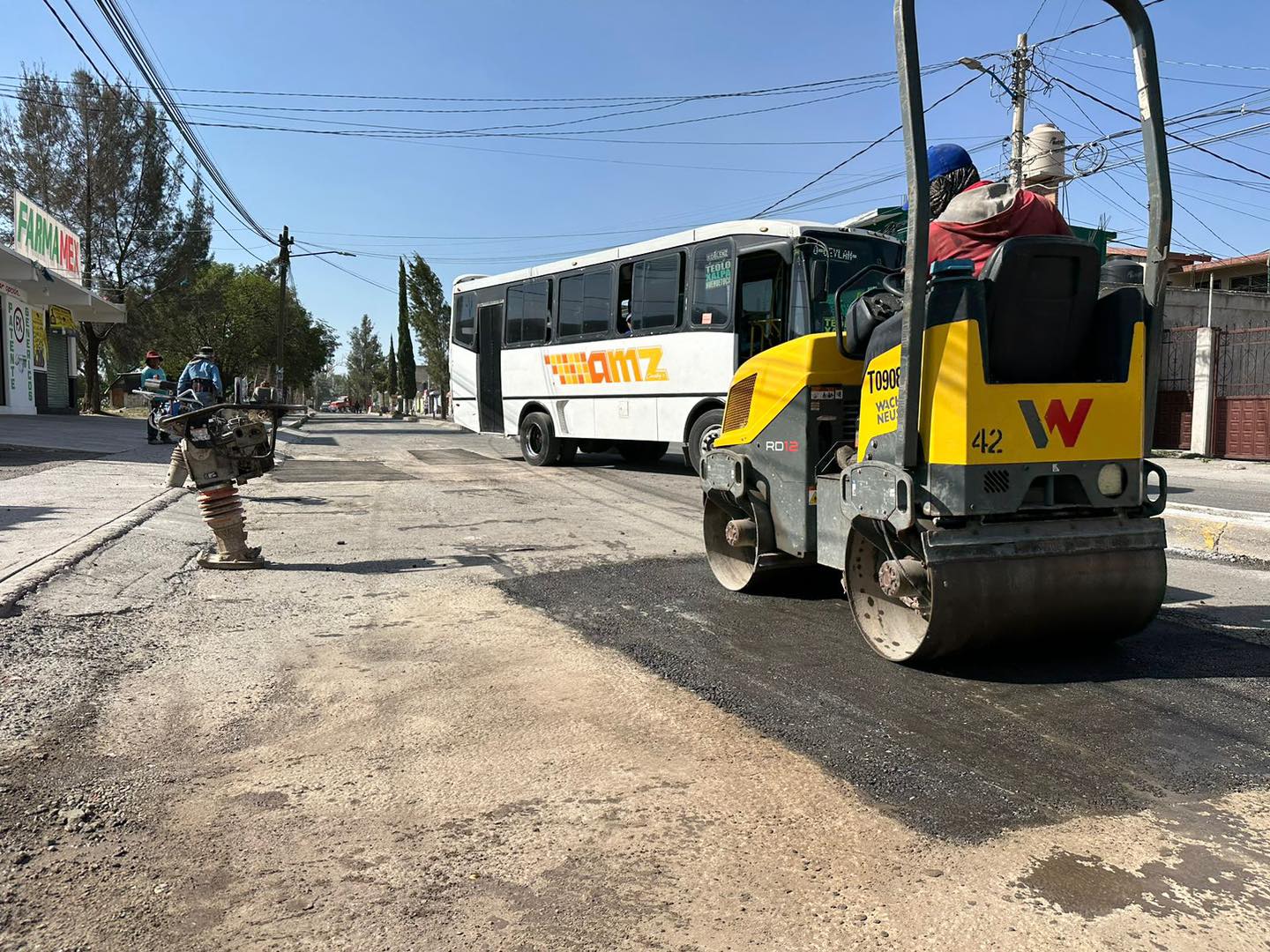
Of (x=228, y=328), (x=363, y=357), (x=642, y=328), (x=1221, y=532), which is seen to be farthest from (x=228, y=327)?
(x=363, y=357)

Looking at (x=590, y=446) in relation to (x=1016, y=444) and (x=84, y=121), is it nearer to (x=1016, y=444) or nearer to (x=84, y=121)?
(x=1016, y=444)

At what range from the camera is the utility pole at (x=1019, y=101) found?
19.4 m

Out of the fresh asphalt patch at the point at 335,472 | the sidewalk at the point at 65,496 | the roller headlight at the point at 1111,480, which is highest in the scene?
the roller headlight at the point at 1111,480

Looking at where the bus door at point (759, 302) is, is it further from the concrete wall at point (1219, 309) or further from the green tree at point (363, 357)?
the green tree at point (363, 357)

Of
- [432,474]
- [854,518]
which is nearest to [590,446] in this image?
[432,474]

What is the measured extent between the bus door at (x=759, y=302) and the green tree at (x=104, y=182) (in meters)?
26.3

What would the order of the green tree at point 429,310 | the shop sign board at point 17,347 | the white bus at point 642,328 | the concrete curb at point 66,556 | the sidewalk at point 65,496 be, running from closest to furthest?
the concrete curb at point 66,556 → the sidewalk at point 65,496 → the white bus at point 642,328 → the shop sign board at point 17,347 → the green tree at point 429,310

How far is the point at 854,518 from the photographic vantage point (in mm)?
4340

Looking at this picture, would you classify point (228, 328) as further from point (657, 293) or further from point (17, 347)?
point (657, 293)

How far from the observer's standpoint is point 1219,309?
81.4ft

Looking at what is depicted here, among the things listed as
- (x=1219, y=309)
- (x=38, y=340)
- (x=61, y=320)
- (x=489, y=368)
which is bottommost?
(x=489, y=368)

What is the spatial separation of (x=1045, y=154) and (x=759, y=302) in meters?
11.4

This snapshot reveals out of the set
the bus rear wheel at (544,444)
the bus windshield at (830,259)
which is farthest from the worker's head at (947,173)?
the bus rear wheel at (544,444)

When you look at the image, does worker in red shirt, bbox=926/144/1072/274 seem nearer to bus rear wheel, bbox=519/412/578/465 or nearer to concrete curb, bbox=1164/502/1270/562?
concrete curb, bbox=1164/502/1270/562
